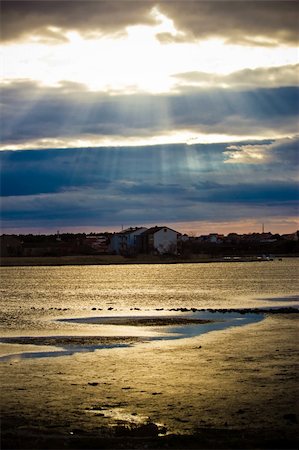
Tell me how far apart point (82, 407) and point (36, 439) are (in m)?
3.34

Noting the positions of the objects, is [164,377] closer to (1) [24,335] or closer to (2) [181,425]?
(2) [181,425]

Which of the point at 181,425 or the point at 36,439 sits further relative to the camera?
the point at 181,425

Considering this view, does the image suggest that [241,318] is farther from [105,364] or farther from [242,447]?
[242,447]

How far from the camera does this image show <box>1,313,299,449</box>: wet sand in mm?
14234

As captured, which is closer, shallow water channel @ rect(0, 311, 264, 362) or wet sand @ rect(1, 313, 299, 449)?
wet sand @ rect(1, 313, 299, 449)

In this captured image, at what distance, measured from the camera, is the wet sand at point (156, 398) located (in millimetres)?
14234

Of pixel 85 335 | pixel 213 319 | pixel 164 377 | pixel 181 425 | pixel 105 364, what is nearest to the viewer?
pixel 181 425

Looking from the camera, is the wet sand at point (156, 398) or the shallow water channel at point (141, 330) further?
the shallow water channel at point (141, 330)

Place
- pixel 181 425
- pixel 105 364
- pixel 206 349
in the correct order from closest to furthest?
1. pixel 181 425
2. pixel 105 364
3. pixel 206 349

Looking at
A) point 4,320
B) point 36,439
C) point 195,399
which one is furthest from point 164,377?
point 4,320

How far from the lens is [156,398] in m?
18.2

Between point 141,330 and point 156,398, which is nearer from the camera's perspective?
point 156,398

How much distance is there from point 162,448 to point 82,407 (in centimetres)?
422

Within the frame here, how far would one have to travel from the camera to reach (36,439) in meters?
14.0
